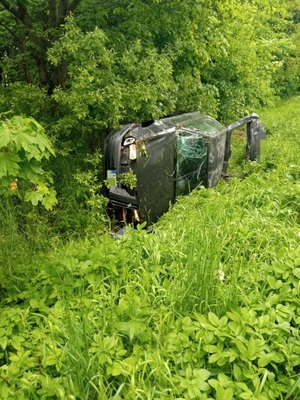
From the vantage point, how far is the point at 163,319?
2.23 meters

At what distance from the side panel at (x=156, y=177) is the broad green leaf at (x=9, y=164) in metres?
2.38

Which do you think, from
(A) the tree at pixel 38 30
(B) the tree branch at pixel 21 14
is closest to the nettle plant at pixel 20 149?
(A) the tree at pixel 38 30

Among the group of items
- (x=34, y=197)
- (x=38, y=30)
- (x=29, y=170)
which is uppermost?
(x=38, y=30)

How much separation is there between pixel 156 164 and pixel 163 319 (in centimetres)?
284

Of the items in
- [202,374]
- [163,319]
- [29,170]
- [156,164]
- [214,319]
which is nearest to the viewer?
[202,374]

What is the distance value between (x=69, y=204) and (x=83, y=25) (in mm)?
2767

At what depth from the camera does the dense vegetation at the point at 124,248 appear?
6.34 feet

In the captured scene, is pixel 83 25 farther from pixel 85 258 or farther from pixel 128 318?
pixel 128 318

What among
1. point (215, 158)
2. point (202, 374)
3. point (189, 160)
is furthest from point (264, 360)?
point (215, 158)

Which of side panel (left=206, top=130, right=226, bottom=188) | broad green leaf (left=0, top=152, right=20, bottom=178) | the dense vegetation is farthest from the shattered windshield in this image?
broad green leaf (left=0, top=152, right=20, bottom=178)

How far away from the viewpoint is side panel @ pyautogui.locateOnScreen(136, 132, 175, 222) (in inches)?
184

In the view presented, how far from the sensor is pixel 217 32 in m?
7.22

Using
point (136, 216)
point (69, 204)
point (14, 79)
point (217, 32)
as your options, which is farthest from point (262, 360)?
point (217, 32)

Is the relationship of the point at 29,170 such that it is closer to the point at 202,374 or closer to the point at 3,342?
the point at 3,342
